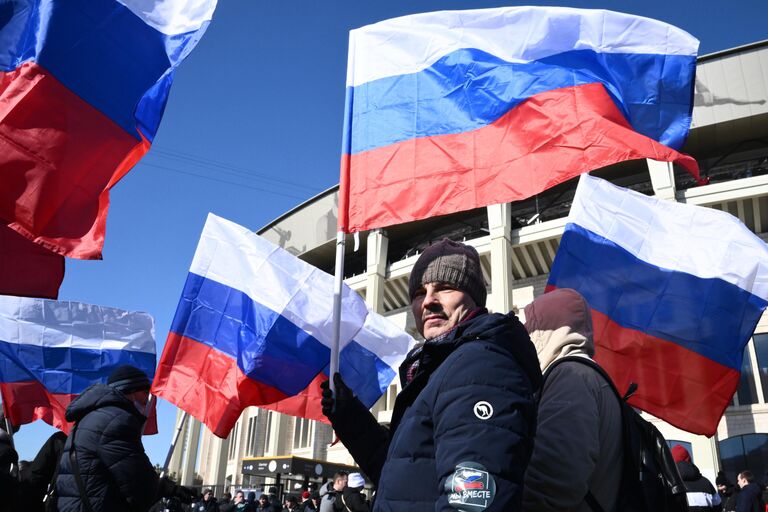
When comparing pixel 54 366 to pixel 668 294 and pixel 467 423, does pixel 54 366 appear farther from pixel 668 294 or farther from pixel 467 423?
pixel 467 423

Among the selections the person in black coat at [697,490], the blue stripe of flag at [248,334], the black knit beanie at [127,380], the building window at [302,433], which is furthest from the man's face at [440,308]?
the building window at [302,433]

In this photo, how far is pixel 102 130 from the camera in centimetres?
462

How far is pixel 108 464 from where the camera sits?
332 cm

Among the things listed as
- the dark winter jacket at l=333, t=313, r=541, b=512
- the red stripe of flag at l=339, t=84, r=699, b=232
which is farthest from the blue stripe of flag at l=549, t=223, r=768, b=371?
the dark winter jacket at l=333, t=313, r=541, b=512

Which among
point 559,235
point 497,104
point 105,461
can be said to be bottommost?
point 105,461

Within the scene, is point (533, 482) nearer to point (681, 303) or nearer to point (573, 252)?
point (573, 252)

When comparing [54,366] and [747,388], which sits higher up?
[747,388]

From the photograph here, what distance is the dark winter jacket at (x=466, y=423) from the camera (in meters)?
1.56

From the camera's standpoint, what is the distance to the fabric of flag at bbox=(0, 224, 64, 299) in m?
4.47

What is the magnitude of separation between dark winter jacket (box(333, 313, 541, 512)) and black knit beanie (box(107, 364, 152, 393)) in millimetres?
2375

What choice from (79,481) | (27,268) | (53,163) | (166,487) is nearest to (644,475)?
(79,481)

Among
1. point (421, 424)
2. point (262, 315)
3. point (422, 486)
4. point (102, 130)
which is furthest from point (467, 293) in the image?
point (262, 315)

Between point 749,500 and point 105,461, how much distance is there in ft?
25.0

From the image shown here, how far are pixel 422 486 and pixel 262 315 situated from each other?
605 centimetres
